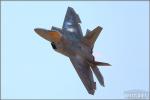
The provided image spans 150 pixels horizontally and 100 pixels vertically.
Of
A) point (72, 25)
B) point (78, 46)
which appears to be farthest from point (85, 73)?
point (72, 25)

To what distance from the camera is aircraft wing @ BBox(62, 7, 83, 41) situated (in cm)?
8784

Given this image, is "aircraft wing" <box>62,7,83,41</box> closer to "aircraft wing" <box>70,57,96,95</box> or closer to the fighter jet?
the fighter jet

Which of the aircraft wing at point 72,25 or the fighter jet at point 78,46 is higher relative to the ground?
the aircraft wing at point 72,25

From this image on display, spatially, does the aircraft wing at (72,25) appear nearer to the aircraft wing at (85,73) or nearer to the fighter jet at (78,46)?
the fighter jet at (78,46)

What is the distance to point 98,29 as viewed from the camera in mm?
86875

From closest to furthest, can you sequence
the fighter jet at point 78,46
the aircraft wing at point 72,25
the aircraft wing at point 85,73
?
the fighter jet at point 78,46, the aircraft wing at point 85,73, the aircraft wing at point 72,25

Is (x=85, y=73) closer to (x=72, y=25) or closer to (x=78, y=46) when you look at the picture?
(x=78, y=46)

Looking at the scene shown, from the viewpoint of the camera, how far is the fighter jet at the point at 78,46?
80562 millimetres

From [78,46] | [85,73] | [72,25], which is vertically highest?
[72,25]

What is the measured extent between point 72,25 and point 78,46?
11.0m

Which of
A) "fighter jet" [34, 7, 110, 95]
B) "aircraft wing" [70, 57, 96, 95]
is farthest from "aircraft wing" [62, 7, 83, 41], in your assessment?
"aircraft wing" [70, 57, 96, 95]

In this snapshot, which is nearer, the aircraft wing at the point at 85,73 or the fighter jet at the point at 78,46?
the fighter jet at the point at 78,46

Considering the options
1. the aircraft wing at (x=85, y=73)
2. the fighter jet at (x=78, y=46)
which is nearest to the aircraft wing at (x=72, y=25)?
the fighter jet at (x=78, y=46)

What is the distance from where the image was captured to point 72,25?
94.8m
